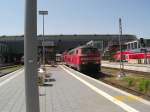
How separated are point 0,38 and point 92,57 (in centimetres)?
9107

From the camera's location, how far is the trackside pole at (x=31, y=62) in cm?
503

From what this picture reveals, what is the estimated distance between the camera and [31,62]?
5043 mm

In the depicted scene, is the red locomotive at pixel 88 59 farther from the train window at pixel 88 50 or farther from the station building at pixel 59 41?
the station building at pixel 59 41

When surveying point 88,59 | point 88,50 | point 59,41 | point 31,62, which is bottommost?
point 88,59

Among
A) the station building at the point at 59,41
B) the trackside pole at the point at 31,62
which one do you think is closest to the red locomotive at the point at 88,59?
the trackside pole at the point at 31,62

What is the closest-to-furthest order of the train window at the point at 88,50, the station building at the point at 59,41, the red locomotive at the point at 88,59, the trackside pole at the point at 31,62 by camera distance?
the trackside pole at the point at 31,62 → the red locomotive at the point at 88,59 → the train window at the point at 88,50 → the station building at the point at 59,41

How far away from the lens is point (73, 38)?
122 m

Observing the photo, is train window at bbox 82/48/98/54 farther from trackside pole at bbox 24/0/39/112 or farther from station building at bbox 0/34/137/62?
station building at bbox 0/34/137/62

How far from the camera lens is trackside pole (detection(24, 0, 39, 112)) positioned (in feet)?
16.5

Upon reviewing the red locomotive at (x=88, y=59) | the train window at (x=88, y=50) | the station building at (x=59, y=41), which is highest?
the station building at (x=59, y=41)

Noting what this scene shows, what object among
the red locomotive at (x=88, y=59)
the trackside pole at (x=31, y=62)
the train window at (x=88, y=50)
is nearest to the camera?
the trackside pole at (x=31, y=62)

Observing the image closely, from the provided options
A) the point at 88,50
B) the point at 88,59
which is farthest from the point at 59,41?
the point at 88,59

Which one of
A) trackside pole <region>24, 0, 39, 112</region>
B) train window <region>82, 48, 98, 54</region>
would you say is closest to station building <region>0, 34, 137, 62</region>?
train window <region>82, 48, 98, 54</region>

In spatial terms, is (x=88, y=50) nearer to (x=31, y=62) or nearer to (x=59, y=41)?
(x=31, y=62)
